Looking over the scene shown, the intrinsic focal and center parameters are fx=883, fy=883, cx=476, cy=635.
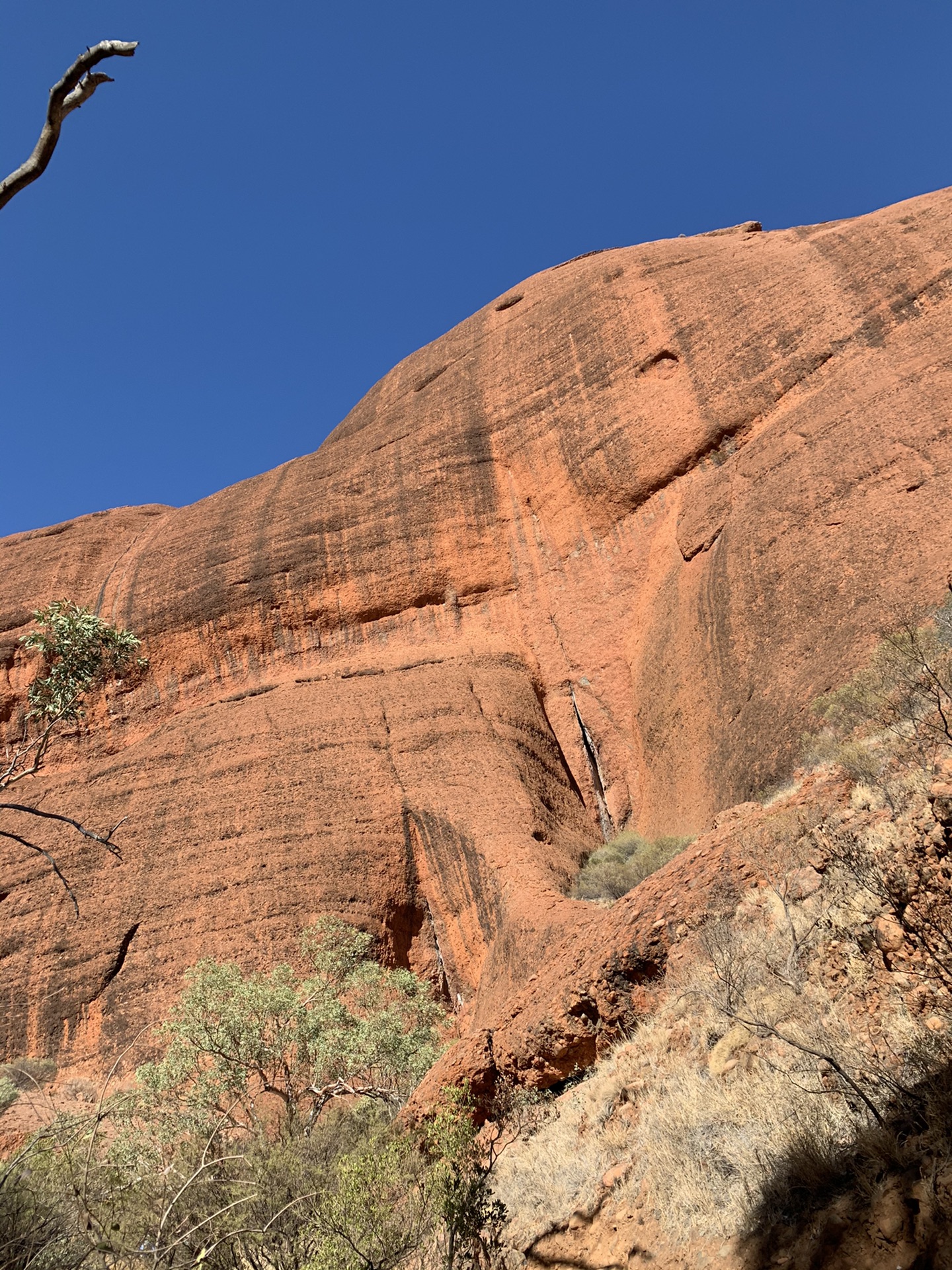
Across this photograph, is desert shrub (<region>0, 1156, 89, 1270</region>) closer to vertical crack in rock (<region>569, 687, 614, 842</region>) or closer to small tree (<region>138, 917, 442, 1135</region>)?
small tree (<region>138, 917, 442, 1135</region>)

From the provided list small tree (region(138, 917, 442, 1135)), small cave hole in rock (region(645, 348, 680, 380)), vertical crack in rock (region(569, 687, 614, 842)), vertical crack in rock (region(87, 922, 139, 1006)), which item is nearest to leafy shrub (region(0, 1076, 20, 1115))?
vertical crack in rock (region(87, 922, 139, 1006))

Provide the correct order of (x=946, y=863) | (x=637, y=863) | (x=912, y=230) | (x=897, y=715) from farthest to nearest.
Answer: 1. (x=912, y=230)
2. (x=637, y=863)
3. (x=897, y=715)
4. (x=946, y=863)

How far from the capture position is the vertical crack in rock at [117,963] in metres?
19.2

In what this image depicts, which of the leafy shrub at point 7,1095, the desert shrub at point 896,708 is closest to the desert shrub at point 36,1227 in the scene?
the desert shrub at point 896,708

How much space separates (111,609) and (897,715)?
26.8 m

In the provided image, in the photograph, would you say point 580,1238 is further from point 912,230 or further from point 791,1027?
point 912,230

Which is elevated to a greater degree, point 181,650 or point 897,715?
point 181,650

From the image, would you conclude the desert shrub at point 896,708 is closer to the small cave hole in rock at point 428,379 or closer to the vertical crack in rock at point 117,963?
the vertical crack in rock at point 117,963

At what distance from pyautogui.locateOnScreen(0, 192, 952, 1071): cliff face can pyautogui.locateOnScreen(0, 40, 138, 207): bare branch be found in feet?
28.6

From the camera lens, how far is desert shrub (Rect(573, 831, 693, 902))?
641 inches

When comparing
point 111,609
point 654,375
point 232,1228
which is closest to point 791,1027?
point 232,1228

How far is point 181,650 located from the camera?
93.1 ft

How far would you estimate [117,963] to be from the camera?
19.5 m

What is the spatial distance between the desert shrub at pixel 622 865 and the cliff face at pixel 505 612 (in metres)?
0.55
